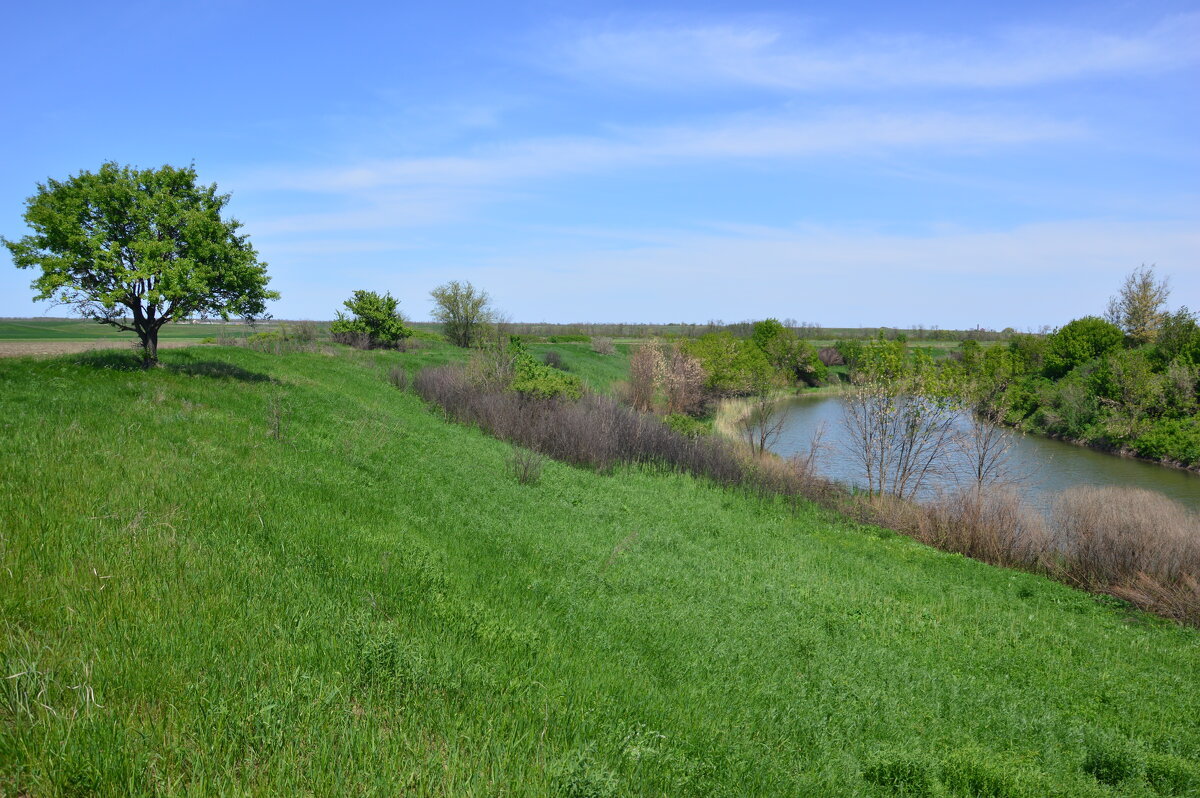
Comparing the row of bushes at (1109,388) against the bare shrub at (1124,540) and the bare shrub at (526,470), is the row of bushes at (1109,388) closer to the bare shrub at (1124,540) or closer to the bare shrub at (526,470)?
the bare shrub at (1124,540)

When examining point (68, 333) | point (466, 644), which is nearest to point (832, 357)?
point (466, 644)

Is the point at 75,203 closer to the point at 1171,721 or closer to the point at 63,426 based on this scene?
the point at 63,426

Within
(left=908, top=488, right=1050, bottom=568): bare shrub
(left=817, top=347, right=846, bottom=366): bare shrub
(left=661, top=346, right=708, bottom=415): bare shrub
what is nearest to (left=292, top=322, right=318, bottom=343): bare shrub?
(left=661, top=346, right=708, bottom=415): bare shrub

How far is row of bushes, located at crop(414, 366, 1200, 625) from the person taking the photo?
50.3 ft

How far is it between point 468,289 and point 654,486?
127ft

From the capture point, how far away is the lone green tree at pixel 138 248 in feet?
52.6

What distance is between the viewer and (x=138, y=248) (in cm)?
1648

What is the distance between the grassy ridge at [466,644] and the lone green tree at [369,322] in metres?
30.9

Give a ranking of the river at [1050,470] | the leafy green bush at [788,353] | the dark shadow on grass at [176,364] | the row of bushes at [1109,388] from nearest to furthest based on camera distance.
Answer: the dark shadow on grass at [176,364], the river at [1050,470], the row of bushes at [1109,388], the leafy green bush at [788,353]

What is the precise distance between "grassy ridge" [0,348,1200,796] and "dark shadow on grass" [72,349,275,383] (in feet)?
8.90

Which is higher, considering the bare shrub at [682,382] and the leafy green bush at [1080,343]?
the leafy green bush at [1080,343]

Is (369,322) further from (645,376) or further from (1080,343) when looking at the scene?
(1080,343)

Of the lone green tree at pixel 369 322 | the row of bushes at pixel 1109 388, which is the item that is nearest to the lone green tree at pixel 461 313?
the lone green tree at pixel 369 322

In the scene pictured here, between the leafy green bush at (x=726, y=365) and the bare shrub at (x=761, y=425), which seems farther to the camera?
the leafy green bush at (x=726, y=365)
